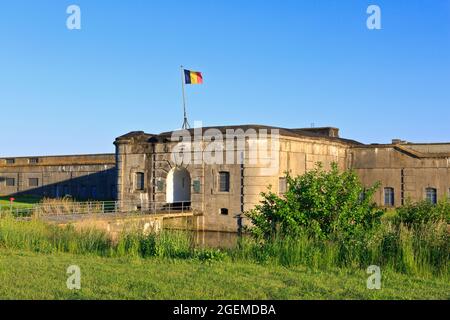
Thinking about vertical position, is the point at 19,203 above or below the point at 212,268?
above

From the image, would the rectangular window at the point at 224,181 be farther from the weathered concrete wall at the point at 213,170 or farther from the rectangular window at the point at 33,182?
the rectangular window at the point at 33,182

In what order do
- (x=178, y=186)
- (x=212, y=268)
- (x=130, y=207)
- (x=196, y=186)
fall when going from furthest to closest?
(x=178, y=186), (x=130, y=207), (x=196, y=186), (x=212, y=268)

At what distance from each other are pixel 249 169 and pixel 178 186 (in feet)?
19.4

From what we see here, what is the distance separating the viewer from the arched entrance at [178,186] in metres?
32.9

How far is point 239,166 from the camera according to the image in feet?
98.4

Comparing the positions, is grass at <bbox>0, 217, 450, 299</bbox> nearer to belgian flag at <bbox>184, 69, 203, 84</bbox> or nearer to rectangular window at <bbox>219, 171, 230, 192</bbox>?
rectangular window at <bbox>219, 171, 230, 192</bbox>

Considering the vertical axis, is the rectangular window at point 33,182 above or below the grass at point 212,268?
above

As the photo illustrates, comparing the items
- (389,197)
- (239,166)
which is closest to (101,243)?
(239,166)

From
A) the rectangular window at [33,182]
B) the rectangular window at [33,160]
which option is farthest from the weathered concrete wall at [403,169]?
the rectangular window at [33,160]

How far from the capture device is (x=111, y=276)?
993 cm

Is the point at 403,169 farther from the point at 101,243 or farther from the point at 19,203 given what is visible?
the point at 101,243

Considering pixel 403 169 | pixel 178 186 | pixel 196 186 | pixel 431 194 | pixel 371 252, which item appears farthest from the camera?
pixel 403 169

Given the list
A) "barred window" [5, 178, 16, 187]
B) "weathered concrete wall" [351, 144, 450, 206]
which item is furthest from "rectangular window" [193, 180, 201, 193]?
"barred window" [5, 178, 16, 187]
